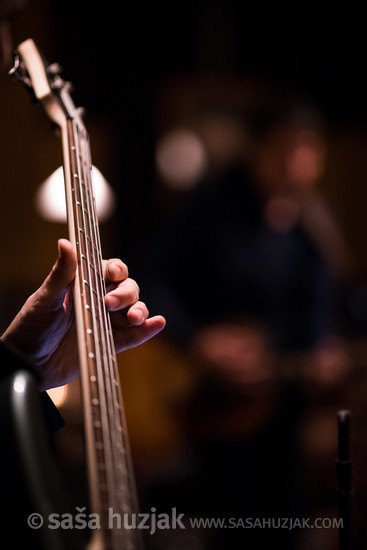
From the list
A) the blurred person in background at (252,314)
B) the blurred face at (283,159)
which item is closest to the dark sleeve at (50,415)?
the blurred person in background at (252,314)

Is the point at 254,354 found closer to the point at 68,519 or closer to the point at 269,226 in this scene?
the point at 269,226

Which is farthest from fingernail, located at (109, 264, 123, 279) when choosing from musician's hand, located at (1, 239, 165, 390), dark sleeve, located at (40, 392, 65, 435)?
dark sleeve, located at (40, 392, 65, 435)

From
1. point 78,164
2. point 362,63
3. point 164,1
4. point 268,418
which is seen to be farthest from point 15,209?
point 78,164

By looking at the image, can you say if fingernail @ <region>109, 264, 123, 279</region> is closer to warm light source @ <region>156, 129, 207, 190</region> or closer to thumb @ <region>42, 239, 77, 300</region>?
thumb @ <region>42, 239, 77, 300</region>

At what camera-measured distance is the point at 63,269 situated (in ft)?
1.73

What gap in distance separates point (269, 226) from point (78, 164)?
53.2 inches

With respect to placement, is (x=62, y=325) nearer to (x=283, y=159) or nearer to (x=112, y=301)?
(x=112, y=301)

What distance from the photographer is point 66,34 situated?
2875 mm

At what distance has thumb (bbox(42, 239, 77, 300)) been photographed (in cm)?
51

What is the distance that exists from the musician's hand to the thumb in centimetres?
1

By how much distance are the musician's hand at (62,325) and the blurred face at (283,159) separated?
132 centimetres

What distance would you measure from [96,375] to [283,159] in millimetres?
1609

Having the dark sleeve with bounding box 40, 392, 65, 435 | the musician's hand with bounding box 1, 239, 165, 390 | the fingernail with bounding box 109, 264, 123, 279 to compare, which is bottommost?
the dark sleeve with bounding box 40, 392, 65, 435

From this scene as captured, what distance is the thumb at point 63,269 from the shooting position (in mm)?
514
